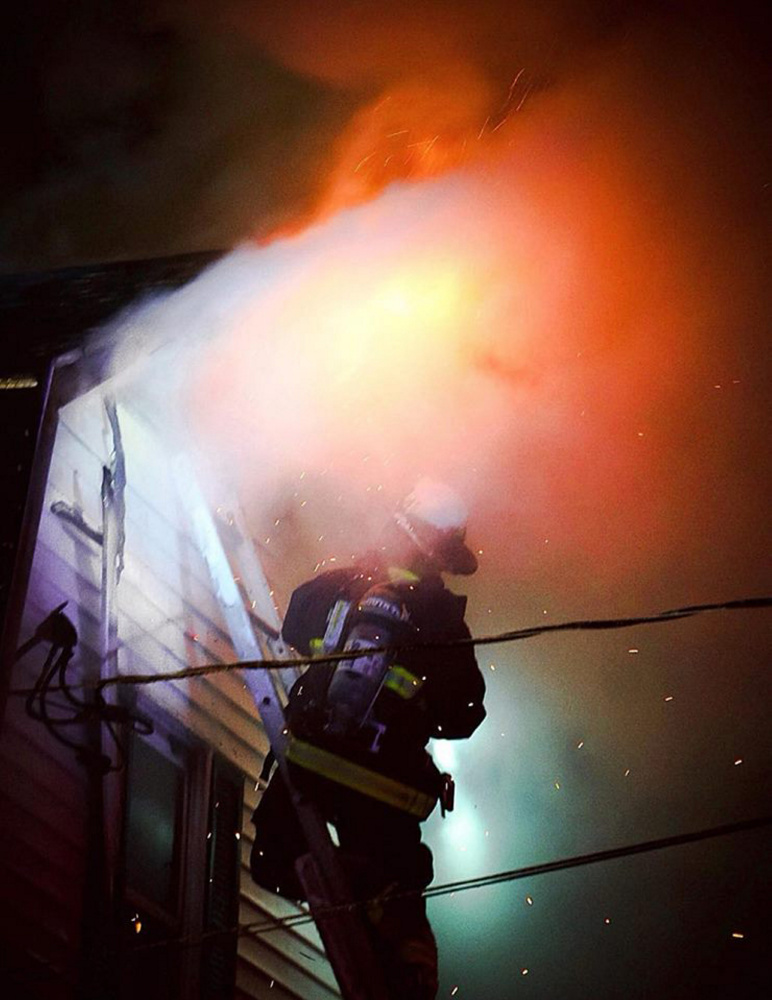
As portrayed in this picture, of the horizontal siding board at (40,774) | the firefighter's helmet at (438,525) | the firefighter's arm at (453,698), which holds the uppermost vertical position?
the firefighter's helmet at (438,525)

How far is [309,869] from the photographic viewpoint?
404 centimetres

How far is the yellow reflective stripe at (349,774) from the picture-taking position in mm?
4391

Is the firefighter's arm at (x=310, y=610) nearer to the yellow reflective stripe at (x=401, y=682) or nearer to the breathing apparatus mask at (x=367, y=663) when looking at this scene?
the breathing apparatus mask at (x=367, y=663)

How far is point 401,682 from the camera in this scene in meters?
4.61

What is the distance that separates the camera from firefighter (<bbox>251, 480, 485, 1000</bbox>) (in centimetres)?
407

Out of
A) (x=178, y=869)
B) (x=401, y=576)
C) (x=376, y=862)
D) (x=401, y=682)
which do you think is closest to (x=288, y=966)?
(x=178, y=869)

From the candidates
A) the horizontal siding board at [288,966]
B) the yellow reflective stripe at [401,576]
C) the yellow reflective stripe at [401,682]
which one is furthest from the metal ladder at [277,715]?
the horizontal siding board at [288,966]

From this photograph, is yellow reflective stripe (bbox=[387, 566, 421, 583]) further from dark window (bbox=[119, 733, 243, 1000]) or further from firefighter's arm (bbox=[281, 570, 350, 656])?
dark window (bbox=[119, 733, 243, 1000])

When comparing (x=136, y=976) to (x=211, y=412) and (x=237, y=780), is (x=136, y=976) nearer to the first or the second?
(x=237, y=780)

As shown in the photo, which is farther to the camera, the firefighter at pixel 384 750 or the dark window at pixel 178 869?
the dark window at pixel 178 869

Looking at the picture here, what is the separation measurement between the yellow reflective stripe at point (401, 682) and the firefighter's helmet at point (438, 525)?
1.12 meters

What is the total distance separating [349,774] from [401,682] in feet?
1.63

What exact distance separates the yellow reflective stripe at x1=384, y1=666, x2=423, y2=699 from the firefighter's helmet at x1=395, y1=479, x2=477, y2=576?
1121mm

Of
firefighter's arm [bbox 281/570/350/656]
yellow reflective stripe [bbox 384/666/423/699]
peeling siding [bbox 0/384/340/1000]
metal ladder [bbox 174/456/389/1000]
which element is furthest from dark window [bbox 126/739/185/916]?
yellow reflective stripe [bbox 384/666/423/699]
